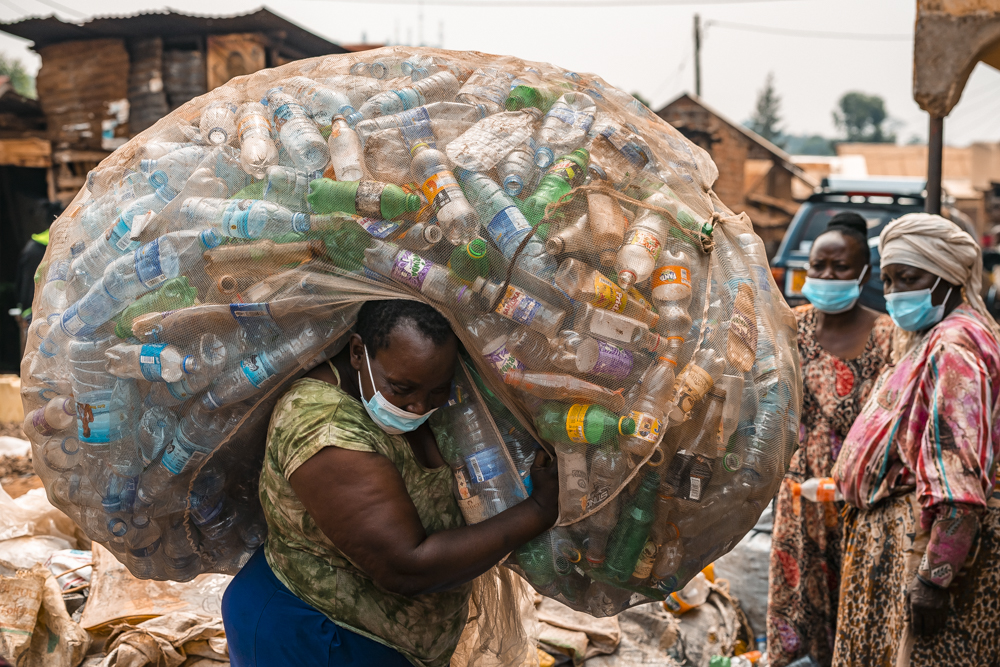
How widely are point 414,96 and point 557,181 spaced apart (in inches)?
16.3

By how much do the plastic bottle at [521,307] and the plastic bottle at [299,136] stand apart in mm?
482

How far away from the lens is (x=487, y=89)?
1887 mm

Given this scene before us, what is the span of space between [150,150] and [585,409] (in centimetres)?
123

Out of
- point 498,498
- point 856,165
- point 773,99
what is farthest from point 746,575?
point 773,99

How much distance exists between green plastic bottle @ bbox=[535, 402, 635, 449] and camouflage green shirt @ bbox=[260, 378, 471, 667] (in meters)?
0.36

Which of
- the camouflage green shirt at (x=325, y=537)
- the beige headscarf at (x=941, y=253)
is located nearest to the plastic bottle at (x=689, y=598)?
the beige headscarf at (x=941, y=253)

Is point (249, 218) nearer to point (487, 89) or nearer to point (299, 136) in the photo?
point (299, 136)

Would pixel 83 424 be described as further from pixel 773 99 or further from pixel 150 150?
pixel 773 99

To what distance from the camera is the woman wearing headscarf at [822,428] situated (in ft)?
11.6

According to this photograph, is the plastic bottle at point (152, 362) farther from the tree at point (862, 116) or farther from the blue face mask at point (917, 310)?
the tree at point (862, 116)

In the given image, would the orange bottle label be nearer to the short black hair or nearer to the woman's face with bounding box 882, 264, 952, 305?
the short black hair

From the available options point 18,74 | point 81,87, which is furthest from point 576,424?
point 18,74

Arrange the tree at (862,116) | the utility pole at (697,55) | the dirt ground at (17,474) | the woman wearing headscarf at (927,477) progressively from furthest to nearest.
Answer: the tree at (862,116) < the utility pole at (697,55) < the dirt ground at (17,474) < the woman wearing headscarf at (927,477)

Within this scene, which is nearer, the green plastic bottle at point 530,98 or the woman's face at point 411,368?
the woman's face at point 411,368
